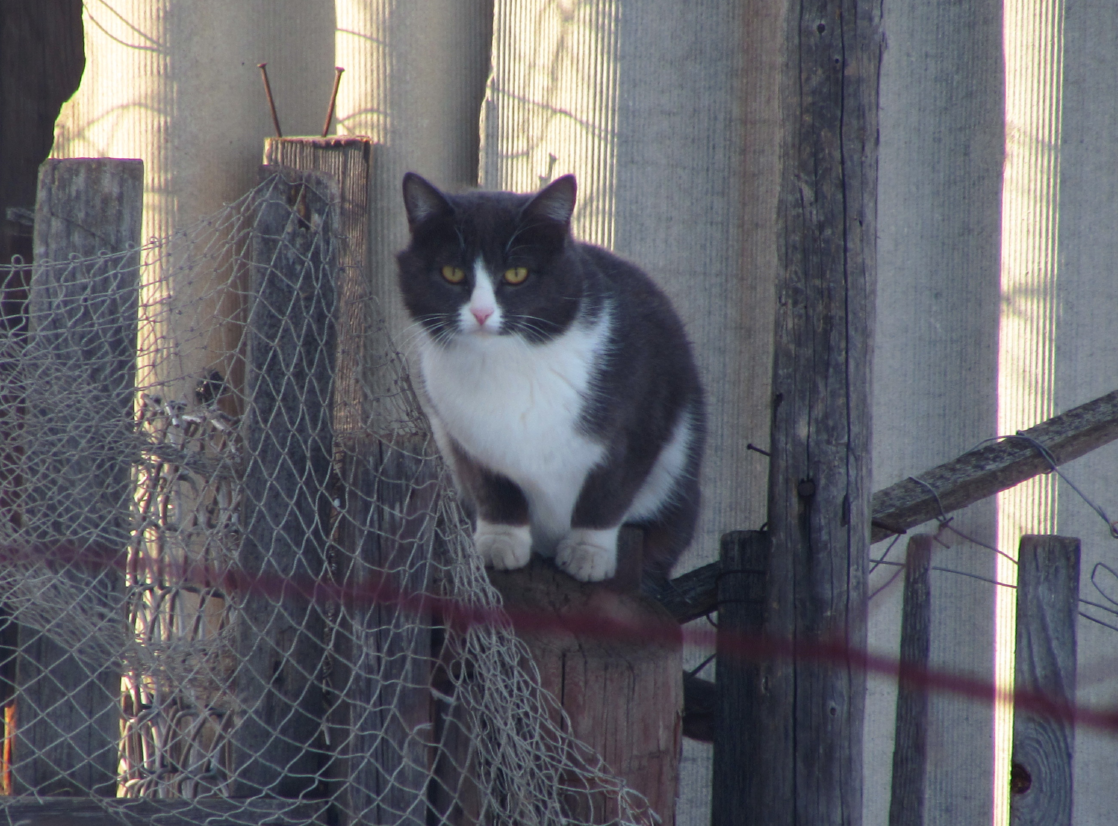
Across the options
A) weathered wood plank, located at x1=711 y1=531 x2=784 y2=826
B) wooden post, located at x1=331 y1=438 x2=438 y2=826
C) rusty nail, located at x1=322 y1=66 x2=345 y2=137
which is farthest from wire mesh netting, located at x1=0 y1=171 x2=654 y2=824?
rusty nail, located at x1=322 y1=66 x2=345 y2=137

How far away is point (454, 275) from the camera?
1.81 metres

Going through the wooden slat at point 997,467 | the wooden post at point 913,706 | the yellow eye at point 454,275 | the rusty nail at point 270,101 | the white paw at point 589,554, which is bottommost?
the wooden post at point 913,706

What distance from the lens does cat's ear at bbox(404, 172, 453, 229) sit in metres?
1.77

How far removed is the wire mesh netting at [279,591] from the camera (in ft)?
4.52

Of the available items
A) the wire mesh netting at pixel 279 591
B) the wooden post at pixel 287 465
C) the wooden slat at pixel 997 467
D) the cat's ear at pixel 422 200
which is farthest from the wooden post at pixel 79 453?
the wooden slat at pixel 997 467

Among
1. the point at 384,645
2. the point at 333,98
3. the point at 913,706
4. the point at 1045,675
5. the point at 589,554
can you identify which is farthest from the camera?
Answer: the point at 333,98

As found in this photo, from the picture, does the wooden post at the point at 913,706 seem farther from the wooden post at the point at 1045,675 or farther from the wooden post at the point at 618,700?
the wooden post at the point at 618,700

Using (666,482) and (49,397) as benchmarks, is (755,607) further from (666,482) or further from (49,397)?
(49,397)

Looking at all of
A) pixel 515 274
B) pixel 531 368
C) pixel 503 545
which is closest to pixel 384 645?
pixel 503 545

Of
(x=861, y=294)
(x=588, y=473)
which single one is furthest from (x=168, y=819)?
(x=861, y=294)

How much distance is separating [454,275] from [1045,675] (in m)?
1.33

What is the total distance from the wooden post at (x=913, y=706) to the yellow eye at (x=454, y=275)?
1.10m

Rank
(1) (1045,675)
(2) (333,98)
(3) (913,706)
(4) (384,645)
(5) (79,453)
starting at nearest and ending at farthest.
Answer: (4) (384,645), (5) (79,453), (1) (1045,675), (3) (913,706), (2) (333,98)

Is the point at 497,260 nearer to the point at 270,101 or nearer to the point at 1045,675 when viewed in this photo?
the point at 1045,675
